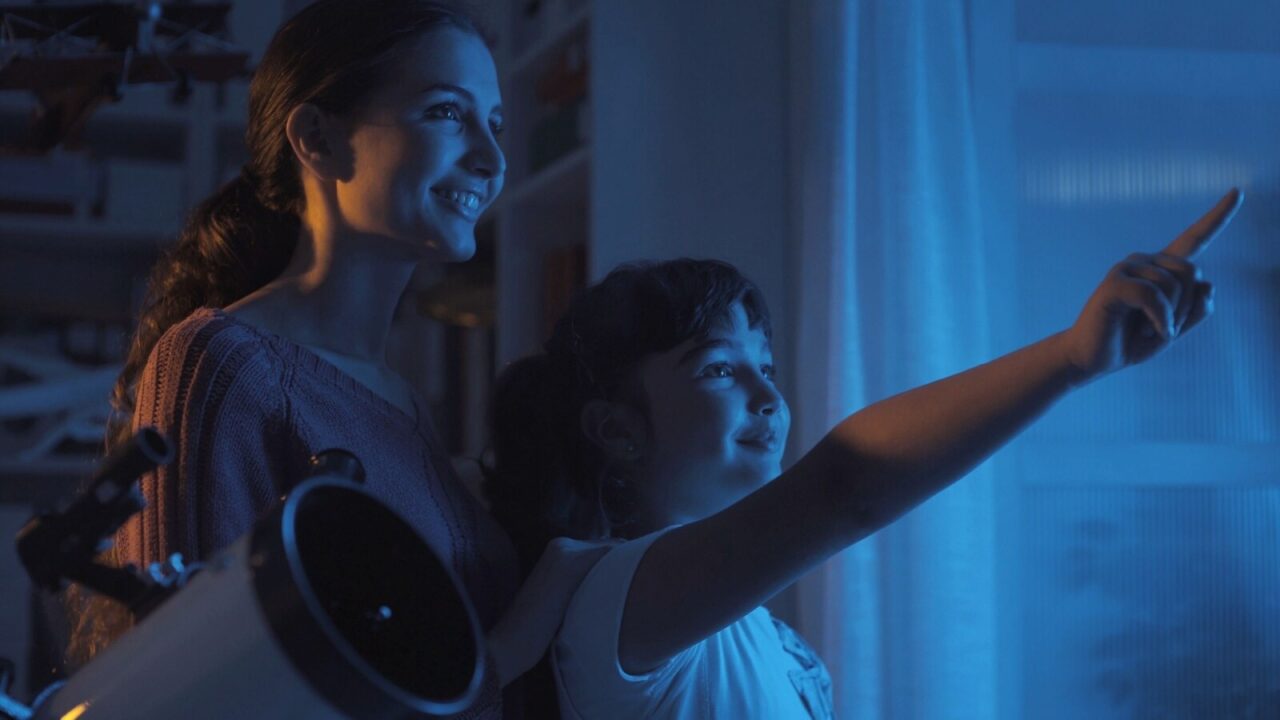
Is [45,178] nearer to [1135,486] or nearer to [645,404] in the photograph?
[645,404]

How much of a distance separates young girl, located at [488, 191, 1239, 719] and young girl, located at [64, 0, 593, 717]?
0.32 feet

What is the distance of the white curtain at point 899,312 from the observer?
5.95 feet

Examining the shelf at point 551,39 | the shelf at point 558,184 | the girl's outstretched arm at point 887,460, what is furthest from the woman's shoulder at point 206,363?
the shelf at point 551,39

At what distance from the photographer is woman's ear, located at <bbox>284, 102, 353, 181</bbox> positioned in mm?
1122

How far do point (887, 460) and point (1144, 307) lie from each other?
0.21 m

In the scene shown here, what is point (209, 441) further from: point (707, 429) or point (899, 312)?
point (899, 312)

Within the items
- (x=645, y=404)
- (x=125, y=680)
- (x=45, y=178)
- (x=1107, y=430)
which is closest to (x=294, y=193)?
(x=645, y=404)

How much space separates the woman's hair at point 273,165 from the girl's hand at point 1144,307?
69 cm

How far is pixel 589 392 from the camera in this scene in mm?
1272

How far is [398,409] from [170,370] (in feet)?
0.82

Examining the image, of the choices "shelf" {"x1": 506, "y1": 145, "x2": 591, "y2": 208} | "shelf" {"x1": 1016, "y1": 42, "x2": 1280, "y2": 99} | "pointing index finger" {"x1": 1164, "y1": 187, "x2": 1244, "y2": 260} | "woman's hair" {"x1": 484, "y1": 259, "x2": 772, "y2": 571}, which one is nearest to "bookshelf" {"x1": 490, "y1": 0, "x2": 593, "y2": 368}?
"shelf" {"x1": 506, "y1": 145, "x2": 591, "y2": 208}

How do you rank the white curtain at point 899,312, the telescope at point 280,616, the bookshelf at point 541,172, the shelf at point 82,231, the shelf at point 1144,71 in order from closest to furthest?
the telescope at point 280,616 → the white curtain at point 899,312 → the shelf at point 1144,71 → the bookshelf at point 541,172 → the shelf at point 82,231

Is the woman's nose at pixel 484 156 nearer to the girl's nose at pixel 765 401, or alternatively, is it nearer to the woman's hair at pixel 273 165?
the woman's hair at pixel 273 165

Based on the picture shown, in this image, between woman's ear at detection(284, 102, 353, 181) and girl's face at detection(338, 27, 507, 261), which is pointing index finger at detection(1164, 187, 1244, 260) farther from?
woman's ear at detection(284, 102, 353, 181)
